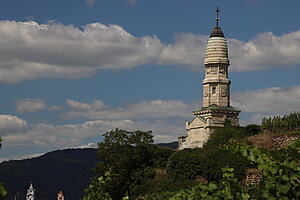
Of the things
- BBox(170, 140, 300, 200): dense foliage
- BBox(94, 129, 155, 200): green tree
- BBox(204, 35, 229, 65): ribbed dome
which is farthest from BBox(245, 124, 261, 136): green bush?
BBox(170, 140, 300, 200): dense foliage

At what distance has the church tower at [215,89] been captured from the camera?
69.9m

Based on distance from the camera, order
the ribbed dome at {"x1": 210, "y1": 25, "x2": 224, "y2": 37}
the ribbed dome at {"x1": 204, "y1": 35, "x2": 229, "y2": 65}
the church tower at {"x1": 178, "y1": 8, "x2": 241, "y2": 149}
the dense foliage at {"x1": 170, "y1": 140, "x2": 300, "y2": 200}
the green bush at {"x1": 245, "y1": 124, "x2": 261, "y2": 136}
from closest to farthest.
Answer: the dense foliage at {"x1": 170, "y1": 140, "x2": 300, "y2": 200}
the green bush at {"x1": 245, "y1": 124, "x2": 261, "y2": 136}
the church tower at {"x1": 178, "y1": 8, "x2": 241, "y2": 149}
the ribbed dome at {"x1": 204, "y1": 35, "x2": 229, "y2": 65}
the ribbed dome at {"x1": 210, "y1": 25, "x2": 224, "y2": 37}

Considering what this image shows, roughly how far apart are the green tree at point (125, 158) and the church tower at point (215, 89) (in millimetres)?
13325

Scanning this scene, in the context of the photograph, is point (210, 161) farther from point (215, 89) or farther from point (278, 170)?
point (278, 170)

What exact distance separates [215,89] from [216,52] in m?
3.47

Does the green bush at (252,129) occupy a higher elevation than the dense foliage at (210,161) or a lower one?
higher

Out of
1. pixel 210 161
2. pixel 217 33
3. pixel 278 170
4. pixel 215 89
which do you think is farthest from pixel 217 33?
pixel 278 170

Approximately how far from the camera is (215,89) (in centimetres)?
7175

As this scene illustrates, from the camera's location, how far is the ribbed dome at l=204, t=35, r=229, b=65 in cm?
7144

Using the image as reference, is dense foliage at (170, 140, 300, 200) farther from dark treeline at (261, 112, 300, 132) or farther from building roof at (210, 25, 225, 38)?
building roof at (210, 25, 225, 38)

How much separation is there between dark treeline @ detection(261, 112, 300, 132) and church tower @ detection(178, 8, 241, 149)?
31.9 feet

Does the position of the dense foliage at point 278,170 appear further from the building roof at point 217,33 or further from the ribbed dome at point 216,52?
the building roof at point 217,33

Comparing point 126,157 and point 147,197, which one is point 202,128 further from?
point 147,197

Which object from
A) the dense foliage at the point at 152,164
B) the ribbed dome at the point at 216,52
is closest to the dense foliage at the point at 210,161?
the dense foliage at the point at 152,164
